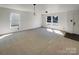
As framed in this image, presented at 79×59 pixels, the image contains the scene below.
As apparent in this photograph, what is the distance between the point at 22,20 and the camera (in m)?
1.48

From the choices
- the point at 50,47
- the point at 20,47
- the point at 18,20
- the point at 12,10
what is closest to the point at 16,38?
the point at 20,47

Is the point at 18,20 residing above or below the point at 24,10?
below

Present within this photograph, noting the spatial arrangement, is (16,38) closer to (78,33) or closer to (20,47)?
(20,47)

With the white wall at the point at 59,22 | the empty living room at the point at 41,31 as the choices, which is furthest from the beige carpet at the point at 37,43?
the white wall at the point at 59,22

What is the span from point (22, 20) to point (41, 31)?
0.35 metres

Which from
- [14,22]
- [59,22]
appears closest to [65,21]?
[59,22]

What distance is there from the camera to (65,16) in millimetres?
1479

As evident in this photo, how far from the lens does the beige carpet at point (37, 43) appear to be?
135 cm

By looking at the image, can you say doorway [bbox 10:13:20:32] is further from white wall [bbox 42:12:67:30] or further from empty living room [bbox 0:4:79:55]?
white wall [bbox 42:12:67:30]

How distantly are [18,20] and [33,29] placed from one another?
276 millimetres

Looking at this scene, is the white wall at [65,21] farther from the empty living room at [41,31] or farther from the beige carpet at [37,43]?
the beige carpet at [37,43]

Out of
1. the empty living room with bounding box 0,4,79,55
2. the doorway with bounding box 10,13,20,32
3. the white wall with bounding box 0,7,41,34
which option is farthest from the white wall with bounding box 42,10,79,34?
the doorway with bounding box 10,13,20,32

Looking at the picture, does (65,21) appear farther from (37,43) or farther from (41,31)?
(37,43)

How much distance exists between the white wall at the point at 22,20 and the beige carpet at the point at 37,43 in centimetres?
9
